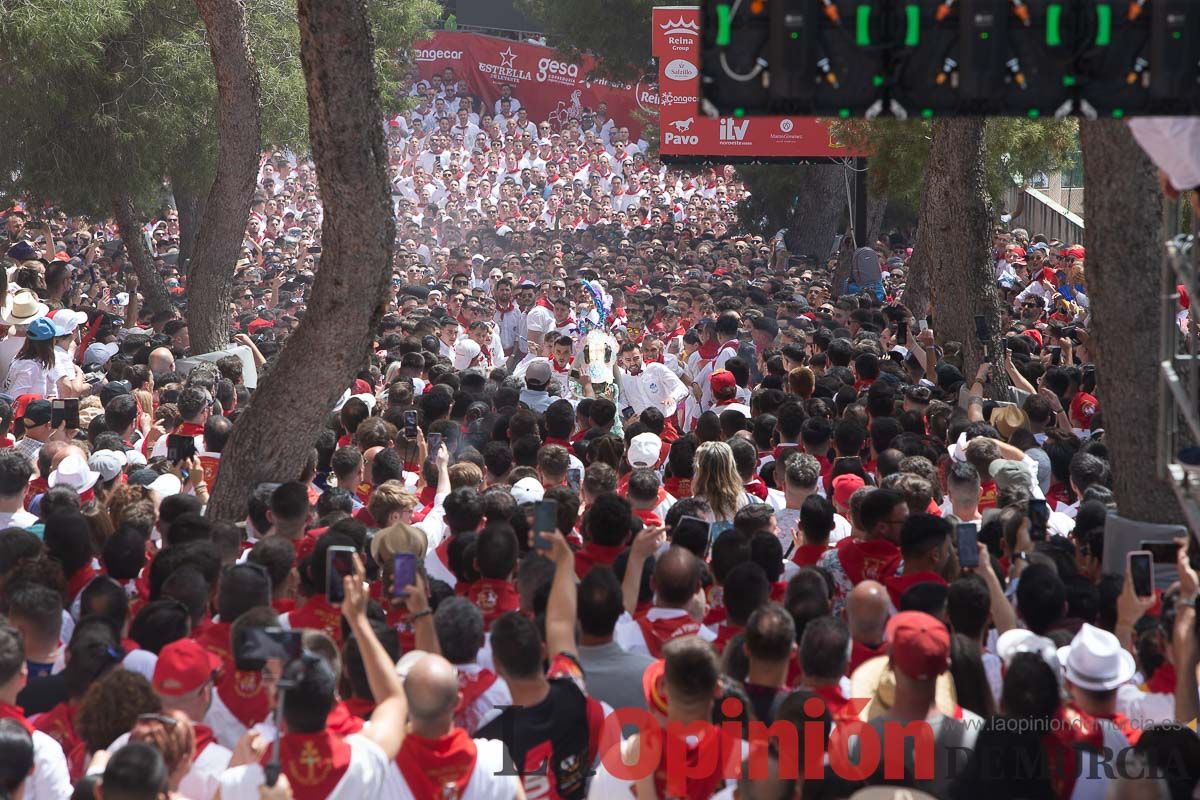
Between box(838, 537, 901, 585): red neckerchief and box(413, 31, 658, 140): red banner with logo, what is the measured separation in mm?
35777

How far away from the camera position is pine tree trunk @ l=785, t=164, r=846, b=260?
28719mm

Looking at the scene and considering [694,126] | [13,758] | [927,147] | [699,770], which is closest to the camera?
[13,758]

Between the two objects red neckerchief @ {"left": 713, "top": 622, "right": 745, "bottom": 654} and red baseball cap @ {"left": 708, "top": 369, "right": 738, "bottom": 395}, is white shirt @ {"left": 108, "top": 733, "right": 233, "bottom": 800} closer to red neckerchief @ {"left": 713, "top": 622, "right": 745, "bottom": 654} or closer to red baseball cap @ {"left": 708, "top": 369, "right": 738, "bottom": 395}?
red neckerchief @ {"left": 713, "top": 622, "right": 745, "bottom": 654}

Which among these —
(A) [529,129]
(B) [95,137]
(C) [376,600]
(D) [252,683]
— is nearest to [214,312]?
(B) [95,137]

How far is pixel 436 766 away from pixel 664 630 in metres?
1.66

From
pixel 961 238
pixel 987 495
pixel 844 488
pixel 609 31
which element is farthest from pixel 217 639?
pixel 609 31

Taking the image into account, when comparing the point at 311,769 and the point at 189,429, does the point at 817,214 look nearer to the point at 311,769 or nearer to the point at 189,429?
the point at 189,429

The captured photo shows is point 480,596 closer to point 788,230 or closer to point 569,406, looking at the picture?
point 569,406

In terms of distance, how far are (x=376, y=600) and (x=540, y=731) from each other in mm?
1695

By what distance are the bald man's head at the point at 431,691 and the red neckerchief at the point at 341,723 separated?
0.18 metres

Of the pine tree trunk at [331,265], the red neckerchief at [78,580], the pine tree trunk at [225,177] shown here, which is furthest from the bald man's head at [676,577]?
the pine tree trunk at [225,177]

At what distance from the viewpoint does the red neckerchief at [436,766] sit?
4.49 m

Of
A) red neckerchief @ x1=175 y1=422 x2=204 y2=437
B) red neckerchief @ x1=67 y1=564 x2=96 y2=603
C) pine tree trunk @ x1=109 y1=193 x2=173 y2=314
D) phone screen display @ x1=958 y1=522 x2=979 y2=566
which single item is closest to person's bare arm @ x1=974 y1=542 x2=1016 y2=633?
phone screen display @ x1=958 y1=522 x2=979 y2=566

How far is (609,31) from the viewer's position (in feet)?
102
